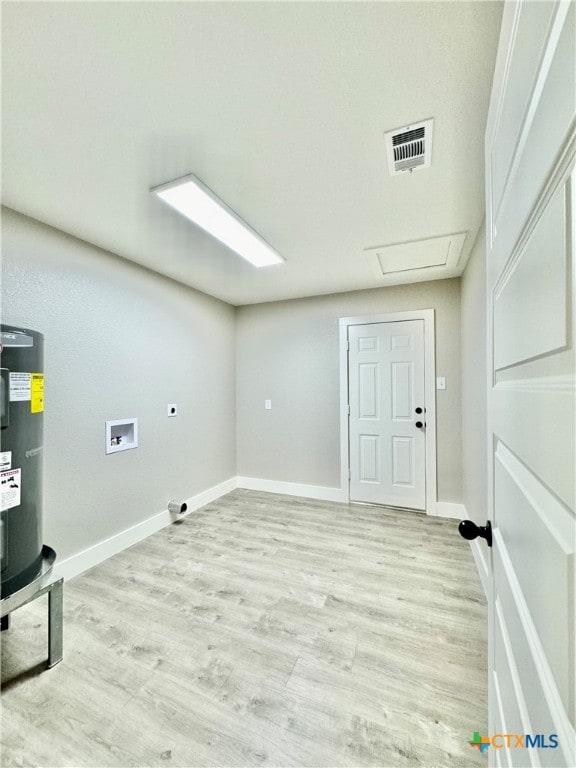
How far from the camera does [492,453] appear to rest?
879 mm

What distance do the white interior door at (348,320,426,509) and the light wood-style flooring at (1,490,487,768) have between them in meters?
0.86

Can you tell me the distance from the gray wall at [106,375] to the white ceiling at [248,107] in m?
0.36

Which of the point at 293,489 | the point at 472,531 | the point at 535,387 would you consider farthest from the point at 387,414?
the point at 535,387

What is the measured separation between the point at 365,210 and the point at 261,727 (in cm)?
256

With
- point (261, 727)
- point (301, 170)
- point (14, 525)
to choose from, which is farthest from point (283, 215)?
point (261, 727)

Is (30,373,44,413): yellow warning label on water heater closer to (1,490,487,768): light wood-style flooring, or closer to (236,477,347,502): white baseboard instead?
(1,490,487,768): light wood-style flooring

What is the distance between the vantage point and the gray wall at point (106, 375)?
204 cm

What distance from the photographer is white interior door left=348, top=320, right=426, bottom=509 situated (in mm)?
3229

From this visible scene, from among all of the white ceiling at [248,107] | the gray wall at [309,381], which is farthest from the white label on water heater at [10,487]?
the gray wall at [309,381]

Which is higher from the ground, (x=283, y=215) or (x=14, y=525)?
(x=283, y=215)

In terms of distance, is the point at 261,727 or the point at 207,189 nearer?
the point at 261,727

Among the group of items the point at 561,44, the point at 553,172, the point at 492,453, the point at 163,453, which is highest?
the point at 561,44

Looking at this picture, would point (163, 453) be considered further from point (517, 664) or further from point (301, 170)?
point (517, 664)

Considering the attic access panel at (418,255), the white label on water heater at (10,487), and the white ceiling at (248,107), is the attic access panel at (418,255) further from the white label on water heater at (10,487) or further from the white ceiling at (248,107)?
the white label on water heater at (10,487)
